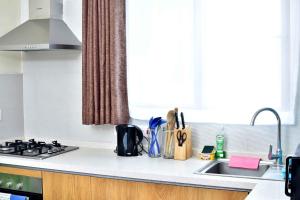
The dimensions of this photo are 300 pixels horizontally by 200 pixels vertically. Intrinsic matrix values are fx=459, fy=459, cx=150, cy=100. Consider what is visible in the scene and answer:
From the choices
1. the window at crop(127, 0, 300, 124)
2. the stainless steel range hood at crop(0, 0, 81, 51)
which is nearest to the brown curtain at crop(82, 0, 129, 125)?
the window at crop(127, 0, 300, 124)

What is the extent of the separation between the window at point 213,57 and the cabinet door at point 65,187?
700 mm

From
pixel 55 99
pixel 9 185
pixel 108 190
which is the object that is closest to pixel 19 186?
pixel 9 185

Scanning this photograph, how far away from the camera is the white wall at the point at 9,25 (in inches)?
142

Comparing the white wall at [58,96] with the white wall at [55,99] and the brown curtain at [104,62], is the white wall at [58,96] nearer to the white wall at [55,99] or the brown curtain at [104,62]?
the white wall at [55,99]

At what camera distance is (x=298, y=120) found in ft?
9.23

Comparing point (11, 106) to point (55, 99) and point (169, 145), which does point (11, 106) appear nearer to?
point (55, 99)

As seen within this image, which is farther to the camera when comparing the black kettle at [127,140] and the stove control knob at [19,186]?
the black kettle at [127,140]

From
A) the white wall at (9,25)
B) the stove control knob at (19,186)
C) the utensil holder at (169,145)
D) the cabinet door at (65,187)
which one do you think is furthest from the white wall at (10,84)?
the utensil holder at (169,145)

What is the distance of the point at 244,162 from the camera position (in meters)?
2.84

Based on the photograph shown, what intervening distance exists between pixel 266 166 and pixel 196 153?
49cm

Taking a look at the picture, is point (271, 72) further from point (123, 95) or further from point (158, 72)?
point (123, 95)

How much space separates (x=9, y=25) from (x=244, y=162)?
2.14 metres

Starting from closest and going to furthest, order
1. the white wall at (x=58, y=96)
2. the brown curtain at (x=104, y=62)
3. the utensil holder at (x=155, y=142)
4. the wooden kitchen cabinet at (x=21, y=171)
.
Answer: the wooden kitchen cabinet at (x=21, y=171) < the utensil holder at (x=155, y=142) < the brown curtain at (x=104, y=62) < the white wall at (x=58, y=96)

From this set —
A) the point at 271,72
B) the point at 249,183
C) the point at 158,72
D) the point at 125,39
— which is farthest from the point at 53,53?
the point at 249,183
